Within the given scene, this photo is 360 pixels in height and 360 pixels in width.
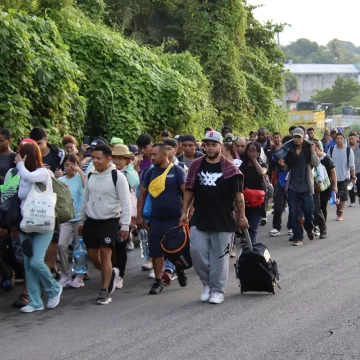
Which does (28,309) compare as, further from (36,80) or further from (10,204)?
(36,80)

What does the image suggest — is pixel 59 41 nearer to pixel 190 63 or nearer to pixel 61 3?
pixel 61 3

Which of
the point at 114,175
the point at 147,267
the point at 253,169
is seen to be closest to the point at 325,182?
the point at 253,169

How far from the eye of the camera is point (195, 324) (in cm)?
787

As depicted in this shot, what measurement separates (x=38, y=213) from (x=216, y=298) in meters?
2.15

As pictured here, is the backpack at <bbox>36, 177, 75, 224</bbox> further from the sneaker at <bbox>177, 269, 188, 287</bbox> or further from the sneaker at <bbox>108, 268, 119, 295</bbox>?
the sneaker at <bbox>177, 269, 188, 287</bbox>

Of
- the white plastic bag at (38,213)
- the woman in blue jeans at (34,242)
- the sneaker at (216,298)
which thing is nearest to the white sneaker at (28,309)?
the woman in blue jeans at (34,242)

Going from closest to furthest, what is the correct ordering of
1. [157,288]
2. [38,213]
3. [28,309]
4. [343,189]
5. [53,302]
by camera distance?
[38,213], [28,309], [53,302], [157,288], [343,189]

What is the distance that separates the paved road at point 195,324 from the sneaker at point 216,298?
3.0 inches

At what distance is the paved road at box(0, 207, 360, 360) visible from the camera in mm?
6914

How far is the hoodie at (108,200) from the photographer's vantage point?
900 centimetres

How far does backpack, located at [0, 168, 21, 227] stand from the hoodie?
81cm

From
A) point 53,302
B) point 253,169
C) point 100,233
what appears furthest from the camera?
point 253,169

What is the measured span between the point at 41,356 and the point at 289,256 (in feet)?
19.1

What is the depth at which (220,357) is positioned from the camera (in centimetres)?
671
